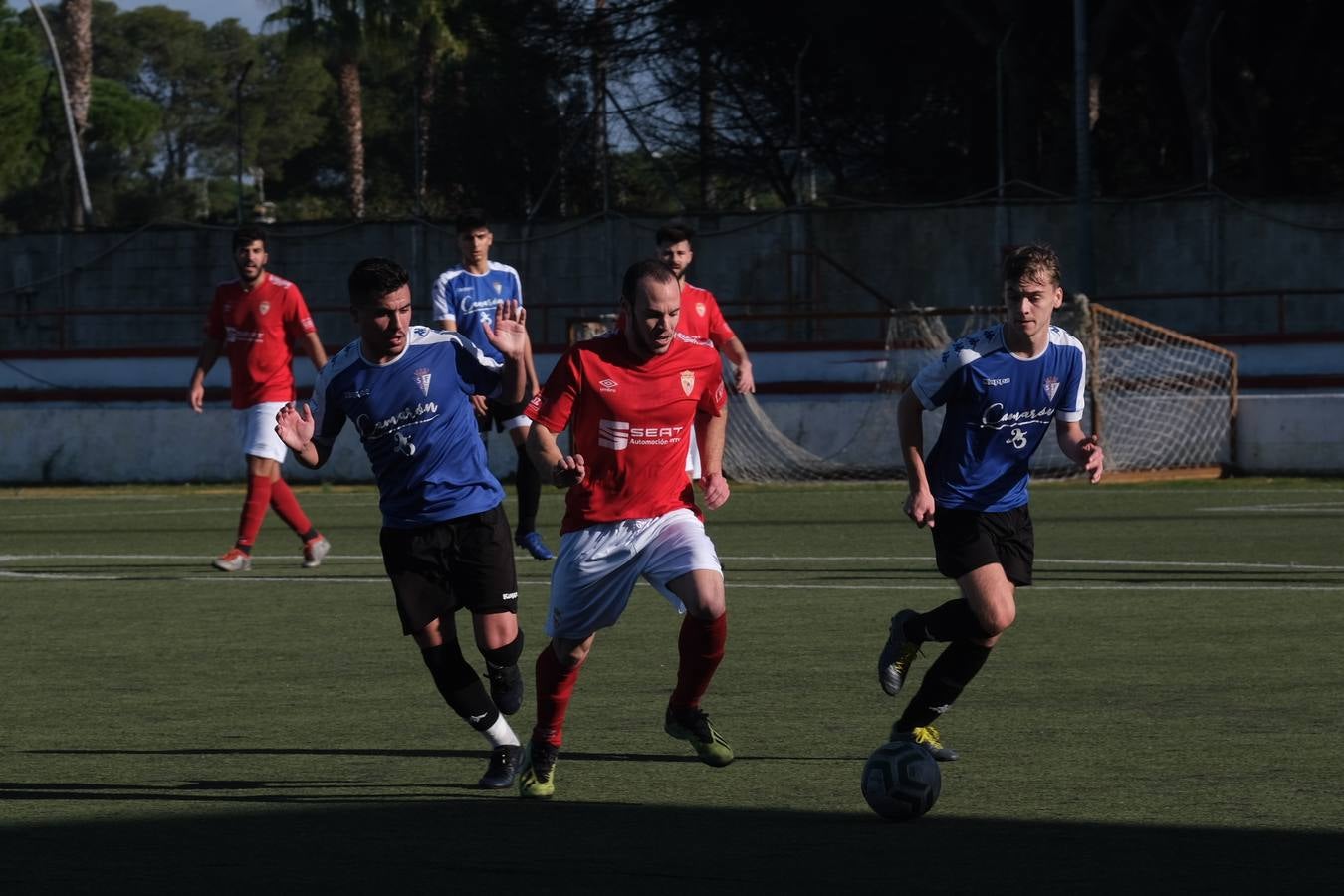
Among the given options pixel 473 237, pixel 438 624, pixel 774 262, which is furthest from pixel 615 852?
pixel 774 262

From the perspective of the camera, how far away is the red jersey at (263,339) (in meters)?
13.6

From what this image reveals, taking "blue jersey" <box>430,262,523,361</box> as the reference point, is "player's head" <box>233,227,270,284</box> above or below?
above

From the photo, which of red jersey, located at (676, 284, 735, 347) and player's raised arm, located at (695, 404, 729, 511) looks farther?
red jersey, located at (676, 284, 735, 347)

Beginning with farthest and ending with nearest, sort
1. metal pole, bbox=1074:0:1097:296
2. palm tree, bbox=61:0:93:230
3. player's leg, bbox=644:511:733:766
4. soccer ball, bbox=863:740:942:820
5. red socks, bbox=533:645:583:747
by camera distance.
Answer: palm tree, bbox=61:0:93:230
metal pole, bbox=1074:0:1097:296
player's leg, bbox=644:511:733:766
red socks, bbox=533:645:583:747
soccer ball, bbox=863:740:942:820

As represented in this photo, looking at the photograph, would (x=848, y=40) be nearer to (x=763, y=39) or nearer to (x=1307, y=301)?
(x=763, y=39)

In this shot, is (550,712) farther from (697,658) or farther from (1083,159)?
(1083,159)

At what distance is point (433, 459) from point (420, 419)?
0.45 ft

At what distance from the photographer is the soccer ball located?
19.4 feet

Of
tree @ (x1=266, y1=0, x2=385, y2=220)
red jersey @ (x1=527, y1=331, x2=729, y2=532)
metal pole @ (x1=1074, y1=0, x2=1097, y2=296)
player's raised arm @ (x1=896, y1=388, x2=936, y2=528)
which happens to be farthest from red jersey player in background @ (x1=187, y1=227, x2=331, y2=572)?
tree @ (x1=266, y1=0, x2=385, y2=220)

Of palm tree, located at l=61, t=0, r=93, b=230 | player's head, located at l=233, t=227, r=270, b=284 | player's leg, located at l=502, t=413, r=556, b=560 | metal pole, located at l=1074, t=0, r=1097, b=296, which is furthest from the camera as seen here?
palm tree, located at l=61, t=0, r=93, b=230

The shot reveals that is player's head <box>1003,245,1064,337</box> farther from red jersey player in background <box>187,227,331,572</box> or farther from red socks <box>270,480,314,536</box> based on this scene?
red socks <box>270,480,314,536</box>

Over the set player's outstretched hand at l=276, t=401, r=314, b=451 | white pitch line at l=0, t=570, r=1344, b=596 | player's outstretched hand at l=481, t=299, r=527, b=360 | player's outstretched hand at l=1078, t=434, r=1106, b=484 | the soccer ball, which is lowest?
white pitch line at l=0, t=570, r=1344, b=596

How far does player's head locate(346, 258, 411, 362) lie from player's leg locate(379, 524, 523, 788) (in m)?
0.61

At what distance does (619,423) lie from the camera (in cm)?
683
